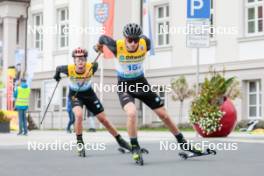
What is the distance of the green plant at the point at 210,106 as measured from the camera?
1819 cm

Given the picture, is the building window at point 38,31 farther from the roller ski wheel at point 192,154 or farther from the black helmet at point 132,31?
the black helmet at point 132,31

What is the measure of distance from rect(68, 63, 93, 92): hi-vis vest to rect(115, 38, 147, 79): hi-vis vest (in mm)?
1770

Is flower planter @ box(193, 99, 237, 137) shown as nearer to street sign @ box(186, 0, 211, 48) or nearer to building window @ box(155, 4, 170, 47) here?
street sign @ box(186, 0, 211, 48)

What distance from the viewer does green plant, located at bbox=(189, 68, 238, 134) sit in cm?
1819

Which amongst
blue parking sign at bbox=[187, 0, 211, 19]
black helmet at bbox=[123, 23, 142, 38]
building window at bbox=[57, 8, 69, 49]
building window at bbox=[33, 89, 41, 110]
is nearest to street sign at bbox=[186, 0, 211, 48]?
blue parking sign at bbox=[187, 0, 211, 19]

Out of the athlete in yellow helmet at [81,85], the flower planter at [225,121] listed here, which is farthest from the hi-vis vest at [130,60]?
the flower planter at [225,121]

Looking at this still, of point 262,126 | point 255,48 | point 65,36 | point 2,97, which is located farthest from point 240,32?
point 2,97

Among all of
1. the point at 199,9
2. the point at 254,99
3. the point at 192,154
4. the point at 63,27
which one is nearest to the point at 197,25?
the point at 199,9

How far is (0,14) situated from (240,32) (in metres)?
19.0

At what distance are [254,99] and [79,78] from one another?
20621mm

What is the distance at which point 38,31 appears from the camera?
142ft

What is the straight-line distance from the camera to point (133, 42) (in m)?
10.2

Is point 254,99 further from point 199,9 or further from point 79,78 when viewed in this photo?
point 79,78

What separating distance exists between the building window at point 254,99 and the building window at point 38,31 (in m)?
15.1
